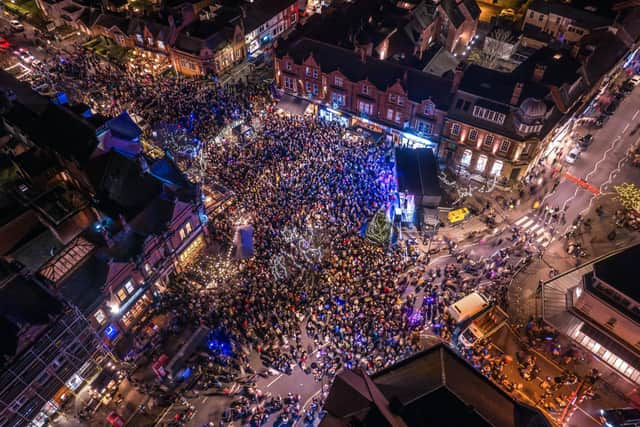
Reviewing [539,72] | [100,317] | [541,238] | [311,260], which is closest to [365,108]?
[539,72]

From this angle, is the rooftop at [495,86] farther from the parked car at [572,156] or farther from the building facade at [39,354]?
the building facade at [39,354]

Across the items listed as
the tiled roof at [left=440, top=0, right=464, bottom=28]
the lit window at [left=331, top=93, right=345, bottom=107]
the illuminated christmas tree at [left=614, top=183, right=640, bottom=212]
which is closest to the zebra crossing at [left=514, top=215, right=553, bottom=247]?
the illuminated christmas tree at [left=614, top=183, right=640, bottom=212]

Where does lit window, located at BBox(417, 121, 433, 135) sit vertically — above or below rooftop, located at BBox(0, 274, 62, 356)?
above

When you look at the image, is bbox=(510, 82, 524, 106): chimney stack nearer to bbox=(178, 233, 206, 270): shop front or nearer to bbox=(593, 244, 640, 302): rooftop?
bbox=(593, 244, 640, 302): rooftop

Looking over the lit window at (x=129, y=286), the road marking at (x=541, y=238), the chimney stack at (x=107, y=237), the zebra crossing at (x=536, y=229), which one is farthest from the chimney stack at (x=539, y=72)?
the lit window at (x=129, y=286)

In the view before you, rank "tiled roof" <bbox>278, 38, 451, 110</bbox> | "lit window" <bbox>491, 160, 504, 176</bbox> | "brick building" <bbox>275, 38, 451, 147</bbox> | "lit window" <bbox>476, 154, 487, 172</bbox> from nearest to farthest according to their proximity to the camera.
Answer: "lit window" <bbox>491, 160, 504, 176</bbox> < "lit window" <bbox>476, 154, 487, 172</bbox> < "tiled roof" <bbox>278, 38, 451, 110</bbox> < "brick building" <bbox>275, 38, 451, 147</bbox>

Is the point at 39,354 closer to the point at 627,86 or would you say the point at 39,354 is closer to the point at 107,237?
the point at 107,237
